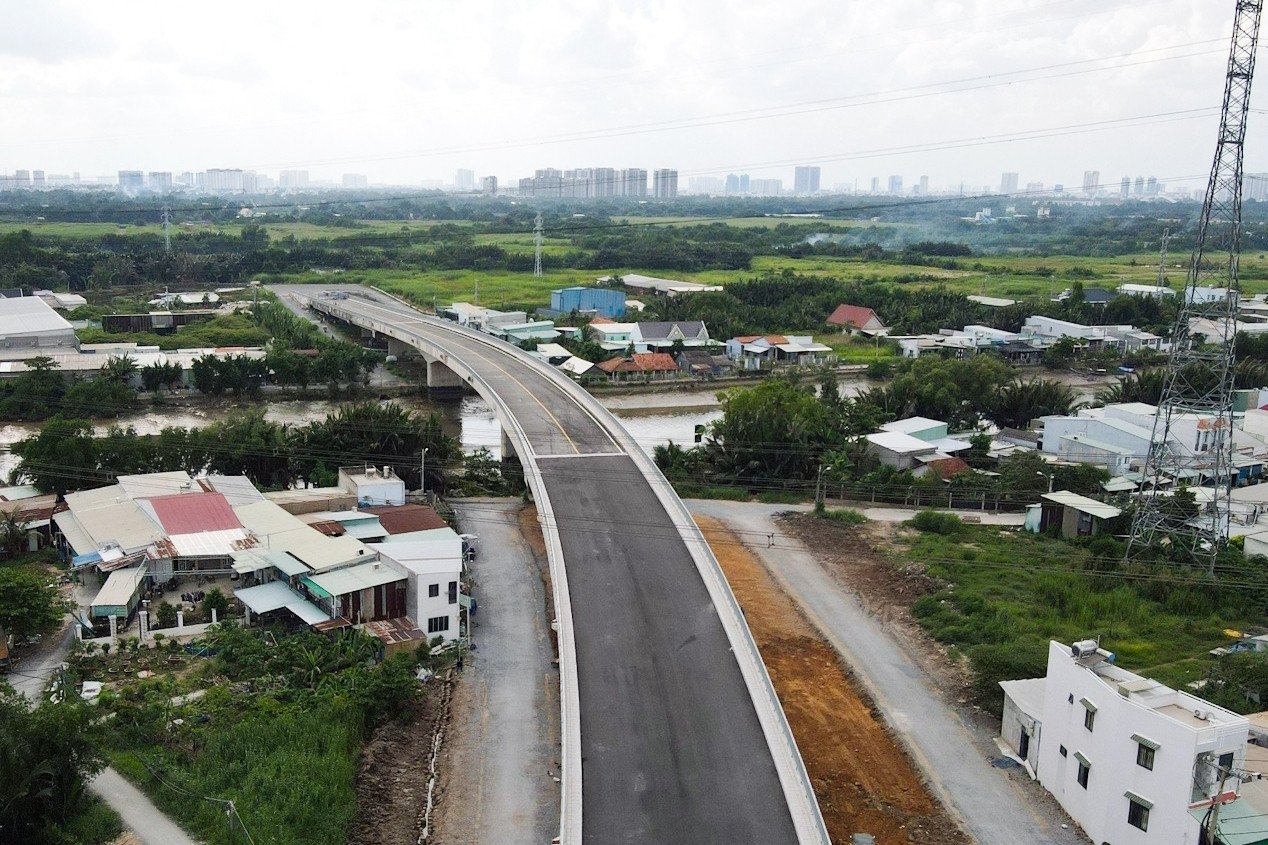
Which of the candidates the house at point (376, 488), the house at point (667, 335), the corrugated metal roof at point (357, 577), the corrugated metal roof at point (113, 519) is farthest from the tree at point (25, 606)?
the house at point (667, 335)

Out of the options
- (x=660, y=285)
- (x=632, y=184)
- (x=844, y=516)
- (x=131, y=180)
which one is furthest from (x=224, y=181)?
(x=844, y=516)

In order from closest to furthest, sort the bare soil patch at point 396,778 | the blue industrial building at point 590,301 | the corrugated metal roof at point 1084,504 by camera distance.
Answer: the bare soil patch at point 396,778 → the corrugated metal roof at point 1084,504 → the blue industrial building at point 590,301

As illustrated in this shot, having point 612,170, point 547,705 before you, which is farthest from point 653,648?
point 612,170

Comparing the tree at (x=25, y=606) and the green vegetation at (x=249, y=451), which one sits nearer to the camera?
the tree at (x=25, y=606)

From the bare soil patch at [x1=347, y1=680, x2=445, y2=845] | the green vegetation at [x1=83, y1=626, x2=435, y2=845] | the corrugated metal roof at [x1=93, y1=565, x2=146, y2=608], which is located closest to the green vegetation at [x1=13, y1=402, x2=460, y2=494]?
the corrugated metal roof at [x1=93, y1=565, x2=146, y2=608]

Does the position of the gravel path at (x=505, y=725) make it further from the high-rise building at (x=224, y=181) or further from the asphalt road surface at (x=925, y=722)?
the high-rise building at (x=224, y=181)

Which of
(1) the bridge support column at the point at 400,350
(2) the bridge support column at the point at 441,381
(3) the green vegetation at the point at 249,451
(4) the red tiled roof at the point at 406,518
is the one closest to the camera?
(4) the red tiled roof at the point at 406,518

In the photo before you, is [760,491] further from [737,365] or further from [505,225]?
[505,225]
